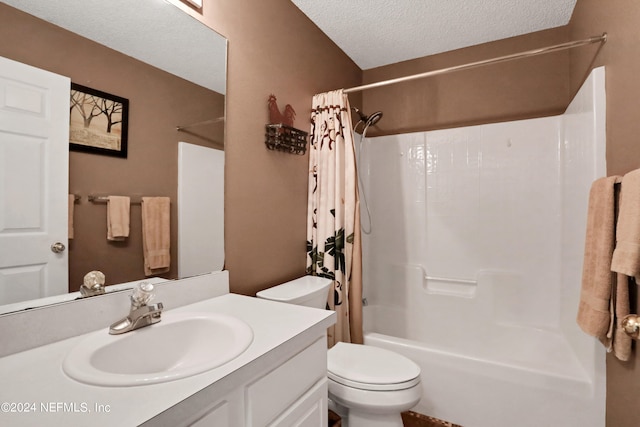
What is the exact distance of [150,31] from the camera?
1172mm

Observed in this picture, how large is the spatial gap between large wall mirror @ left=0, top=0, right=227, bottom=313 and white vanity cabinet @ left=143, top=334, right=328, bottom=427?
0.61 m

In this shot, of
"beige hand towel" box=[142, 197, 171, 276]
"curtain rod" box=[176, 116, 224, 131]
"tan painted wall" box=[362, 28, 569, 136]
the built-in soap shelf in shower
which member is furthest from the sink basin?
"tan painted wall" box=[362, 28, 569, 136]

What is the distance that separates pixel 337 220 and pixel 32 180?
1456 mm

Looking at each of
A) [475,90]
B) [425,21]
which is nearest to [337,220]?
[425,21]

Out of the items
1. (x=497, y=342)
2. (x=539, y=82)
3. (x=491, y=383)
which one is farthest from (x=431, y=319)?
(x=539, y=82)

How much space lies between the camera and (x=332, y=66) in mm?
2428

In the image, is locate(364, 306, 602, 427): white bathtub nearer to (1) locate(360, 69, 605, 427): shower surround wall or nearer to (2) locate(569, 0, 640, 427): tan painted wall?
(1) locate(360, 69, 605, 427): shower surround wall

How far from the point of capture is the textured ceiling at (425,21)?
1.97 metres

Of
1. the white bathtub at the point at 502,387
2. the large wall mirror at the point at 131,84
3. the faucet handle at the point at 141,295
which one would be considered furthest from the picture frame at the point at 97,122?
the white bathtub at the point at 502,387

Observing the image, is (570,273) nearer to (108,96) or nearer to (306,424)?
(306,424)

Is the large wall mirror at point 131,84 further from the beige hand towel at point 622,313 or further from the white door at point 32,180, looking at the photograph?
the beige hand towel at point 622,313

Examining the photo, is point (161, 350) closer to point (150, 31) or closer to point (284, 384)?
point (284, 384)

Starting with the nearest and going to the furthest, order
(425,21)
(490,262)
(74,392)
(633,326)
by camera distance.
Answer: (74,392) < (633,326) < (425,21) < (490,262)

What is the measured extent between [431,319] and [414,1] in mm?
2258
